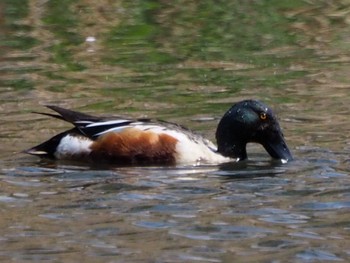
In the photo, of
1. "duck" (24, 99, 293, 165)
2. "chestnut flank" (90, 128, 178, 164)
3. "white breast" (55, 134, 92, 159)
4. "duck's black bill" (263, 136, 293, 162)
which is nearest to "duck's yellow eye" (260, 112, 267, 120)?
"duck" (24, 99, 293, 165)

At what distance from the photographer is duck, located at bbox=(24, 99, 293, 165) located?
31.8ft

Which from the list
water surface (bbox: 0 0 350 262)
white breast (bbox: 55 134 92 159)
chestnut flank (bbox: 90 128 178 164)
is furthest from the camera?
white breast (bbox: 55 134 92 159)

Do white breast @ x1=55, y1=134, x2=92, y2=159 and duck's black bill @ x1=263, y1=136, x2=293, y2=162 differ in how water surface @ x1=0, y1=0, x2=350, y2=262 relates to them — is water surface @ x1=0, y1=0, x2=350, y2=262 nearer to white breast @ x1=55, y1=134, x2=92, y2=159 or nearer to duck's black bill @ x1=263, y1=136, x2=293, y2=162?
duck's black bill @ x1=263, y1=136, x2=293, y2=162

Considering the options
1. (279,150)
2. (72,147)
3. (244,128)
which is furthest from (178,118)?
(279,150)

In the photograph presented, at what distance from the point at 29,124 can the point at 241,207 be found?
3587mm

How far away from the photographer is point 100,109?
11828 millimetres

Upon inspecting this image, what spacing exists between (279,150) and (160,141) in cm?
91

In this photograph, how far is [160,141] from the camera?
969cm

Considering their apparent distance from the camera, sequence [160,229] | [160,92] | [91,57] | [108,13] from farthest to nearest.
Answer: [108,13] < [91,57] < [160,92] < [160,229]

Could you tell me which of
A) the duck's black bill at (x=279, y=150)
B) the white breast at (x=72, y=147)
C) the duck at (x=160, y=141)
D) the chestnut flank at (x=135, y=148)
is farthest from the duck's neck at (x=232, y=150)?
the white breast at (x=72, y=147)

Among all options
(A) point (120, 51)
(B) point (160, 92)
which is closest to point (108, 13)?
(A) point (120, 51)

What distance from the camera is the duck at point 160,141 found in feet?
31.8

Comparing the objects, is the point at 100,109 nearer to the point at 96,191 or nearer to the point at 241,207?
the point at 96,191

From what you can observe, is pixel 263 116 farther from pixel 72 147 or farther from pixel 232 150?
pixel 72 147
